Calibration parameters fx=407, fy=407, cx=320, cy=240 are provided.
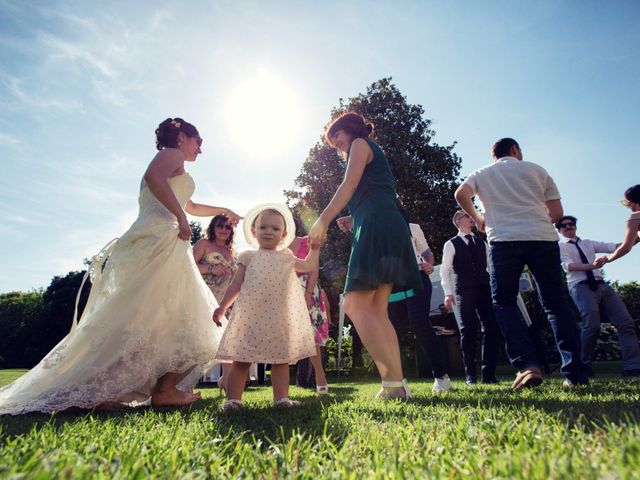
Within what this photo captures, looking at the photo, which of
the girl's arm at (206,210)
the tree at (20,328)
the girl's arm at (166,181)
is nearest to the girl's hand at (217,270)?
the girl's arm at (206,210)

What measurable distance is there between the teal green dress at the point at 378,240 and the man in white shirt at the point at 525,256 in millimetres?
1096

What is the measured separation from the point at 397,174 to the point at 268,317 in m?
14.9

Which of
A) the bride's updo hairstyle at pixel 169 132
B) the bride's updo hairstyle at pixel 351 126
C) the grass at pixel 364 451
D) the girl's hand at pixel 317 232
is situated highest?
the bride's updo hairstyle at pixel 169 132

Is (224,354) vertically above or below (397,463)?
above

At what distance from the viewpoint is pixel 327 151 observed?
18922 millimetres

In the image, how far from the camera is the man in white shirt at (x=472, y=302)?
552 cm

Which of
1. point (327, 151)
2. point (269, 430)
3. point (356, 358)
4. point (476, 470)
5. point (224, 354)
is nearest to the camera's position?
point (476, 470)

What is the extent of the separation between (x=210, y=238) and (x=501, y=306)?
3.89 meters

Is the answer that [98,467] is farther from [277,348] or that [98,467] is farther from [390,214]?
[390,214]

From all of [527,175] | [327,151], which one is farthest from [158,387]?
[327,151]

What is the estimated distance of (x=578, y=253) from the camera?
6293 mm

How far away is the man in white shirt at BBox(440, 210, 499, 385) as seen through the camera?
5516 millimetres

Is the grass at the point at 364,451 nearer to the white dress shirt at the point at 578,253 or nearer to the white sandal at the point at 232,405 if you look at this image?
the white sandal at the point at 232,405

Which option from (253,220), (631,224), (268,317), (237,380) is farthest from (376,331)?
(631,224)
